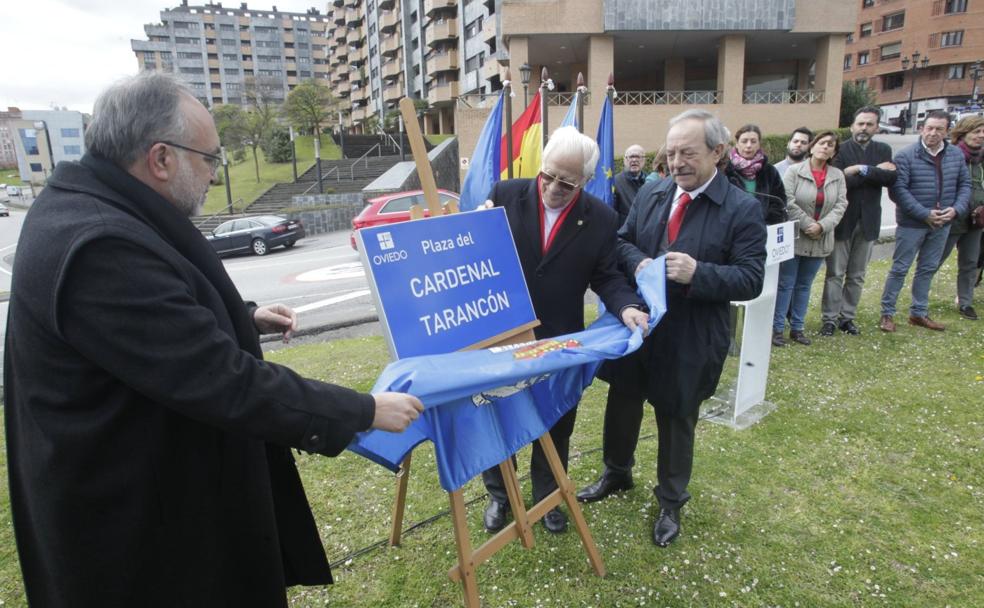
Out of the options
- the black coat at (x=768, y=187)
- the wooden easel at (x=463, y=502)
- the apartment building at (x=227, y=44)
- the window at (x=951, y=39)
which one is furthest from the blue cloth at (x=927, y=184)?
the apartment building at (x=227, y=44)

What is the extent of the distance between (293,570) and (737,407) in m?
3.41

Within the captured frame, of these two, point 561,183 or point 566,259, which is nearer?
point 561,183

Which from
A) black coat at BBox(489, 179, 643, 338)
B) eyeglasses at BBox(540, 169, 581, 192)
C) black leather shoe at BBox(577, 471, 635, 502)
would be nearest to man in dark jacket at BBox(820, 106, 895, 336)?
black leather shoe at BBox(577, 471, 635, 502)

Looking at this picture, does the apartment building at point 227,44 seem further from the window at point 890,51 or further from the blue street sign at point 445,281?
the blue street sign at point 445,281

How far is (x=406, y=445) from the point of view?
2.09 metres

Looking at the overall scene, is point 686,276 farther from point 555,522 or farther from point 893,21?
point 893,21

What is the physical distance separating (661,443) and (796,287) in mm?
3791

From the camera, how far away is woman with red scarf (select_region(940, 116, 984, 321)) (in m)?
5.98

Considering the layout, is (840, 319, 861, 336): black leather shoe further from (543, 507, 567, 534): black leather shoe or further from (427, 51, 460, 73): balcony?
(427, 51, 460, 73): balcony

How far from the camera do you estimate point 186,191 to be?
160 cm

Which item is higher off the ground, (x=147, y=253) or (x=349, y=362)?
(x=147, y=253)

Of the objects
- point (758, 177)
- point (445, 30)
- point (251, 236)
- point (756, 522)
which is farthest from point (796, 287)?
point (445, 30)

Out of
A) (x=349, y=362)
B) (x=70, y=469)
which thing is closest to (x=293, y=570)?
(x=70, y=469)

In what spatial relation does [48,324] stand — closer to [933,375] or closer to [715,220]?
[715,220]
